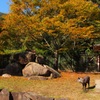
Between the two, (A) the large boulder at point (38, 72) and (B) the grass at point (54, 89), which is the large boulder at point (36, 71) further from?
(B) the grass at point (54, 89)

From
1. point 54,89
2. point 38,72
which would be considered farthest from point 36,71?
point 54,89

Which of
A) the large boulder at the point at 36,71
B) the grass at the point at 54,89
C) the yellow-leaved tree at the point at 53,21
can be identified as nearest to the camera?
the grass at the point at 54,89

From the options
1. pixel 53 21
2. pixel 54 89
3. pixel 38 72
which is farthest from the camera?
pixel 53 21

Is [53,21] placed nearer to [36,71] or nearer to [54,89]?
[36,71]

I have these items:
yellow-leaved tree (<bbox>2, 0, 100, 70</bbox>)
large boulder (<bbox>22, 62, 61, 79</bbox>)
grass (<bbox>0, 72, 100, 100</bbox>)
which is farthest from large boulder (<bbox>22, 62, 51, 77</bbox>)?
yellow-leaved tree (<bbox>2, 0, 100, 70</bbox>)

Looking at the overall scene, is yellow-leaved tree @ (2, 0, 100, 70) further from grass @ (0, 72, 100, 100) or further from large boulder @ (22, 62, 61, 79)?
grass @ (0, 72, 100, 100)

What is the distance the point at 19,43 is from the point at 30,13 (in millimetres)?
4353

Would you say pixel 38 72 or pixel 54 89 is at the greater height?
pixel 38 72

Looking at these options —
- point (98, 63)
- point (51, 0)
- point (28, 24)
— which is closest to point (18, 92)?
point (28, 24)

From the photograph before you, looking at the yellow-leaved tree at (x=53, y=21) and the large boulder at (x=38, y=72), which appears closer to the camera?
the large boulder at (x=38, y=72)

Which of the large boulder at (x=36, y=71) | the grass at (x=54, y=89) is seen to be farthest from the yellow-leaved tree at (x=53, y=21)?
the grass at (x=54, y=89)

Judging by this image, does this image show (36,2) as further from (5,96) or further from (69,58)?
(5,96)

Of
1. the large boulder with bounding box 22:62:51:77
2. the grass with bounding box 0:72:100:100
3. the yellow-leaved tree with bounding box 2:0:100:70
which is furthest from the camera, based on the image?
the yellow-leaved tree with bounding box 2:0:100:70

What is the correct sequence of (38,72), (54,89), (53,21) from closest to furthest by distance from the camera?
(54,89), (38,72), (53,21)
